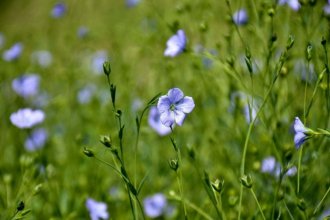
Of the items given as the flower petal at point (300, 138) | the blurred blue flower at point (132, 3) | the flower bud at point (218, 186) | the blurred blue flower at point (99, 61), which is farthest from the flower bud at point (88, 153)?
the blurred blue flower at point (99, 61)

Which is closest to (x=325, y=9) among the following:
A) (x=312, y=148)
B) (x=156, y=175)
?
(x=312, y=148)

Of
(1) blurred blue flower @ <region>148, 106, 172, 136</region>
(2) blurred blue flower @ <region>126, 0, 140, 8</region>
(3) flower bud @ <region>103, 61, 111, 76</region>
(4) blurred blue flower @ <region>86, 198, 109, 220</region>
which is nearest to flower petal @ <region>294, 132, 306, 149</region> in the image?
(3) flower bud @ <region>103, 61, 111, 76</region>

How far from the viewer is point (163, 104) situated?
1.57m

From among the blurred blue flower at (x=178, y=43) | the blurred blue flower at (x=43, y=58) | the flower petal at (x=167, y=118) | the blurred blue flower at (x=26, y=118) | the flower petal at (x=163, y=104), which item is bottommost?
the blurred blue flower at (x=43, y=58)

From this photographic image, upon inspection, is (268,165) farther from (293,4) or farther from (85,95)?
(85,95)

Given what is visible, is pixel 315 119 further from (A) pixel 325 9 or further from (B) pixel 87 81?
(B) pixel 87 81

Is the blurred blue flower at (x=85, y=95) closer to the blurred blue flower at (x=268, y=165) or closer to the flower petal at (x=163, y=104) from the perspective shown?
the blurred blue flower at (x=268, y=165)

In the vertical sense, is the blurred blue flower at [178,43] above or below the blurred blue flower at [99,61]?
above

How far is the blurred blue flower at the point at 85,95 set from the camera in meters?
3.39

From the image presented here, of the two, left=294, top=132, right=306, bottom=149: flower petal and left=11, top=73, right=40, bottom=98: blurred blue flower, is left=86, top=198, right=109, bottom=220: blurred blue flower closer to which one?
left=294, top=132, right=306, bottom=149: flower petal

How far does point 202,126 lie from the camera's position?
2834mm

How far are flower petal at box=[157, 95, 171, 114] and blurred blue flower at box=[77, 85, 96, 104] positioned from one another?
1.83m

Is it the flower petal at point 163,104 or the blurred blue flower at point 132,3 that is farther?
the blurred blue flower at point 132,3

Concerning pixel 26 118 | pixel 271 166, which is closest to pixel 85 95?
pixel 26 118
